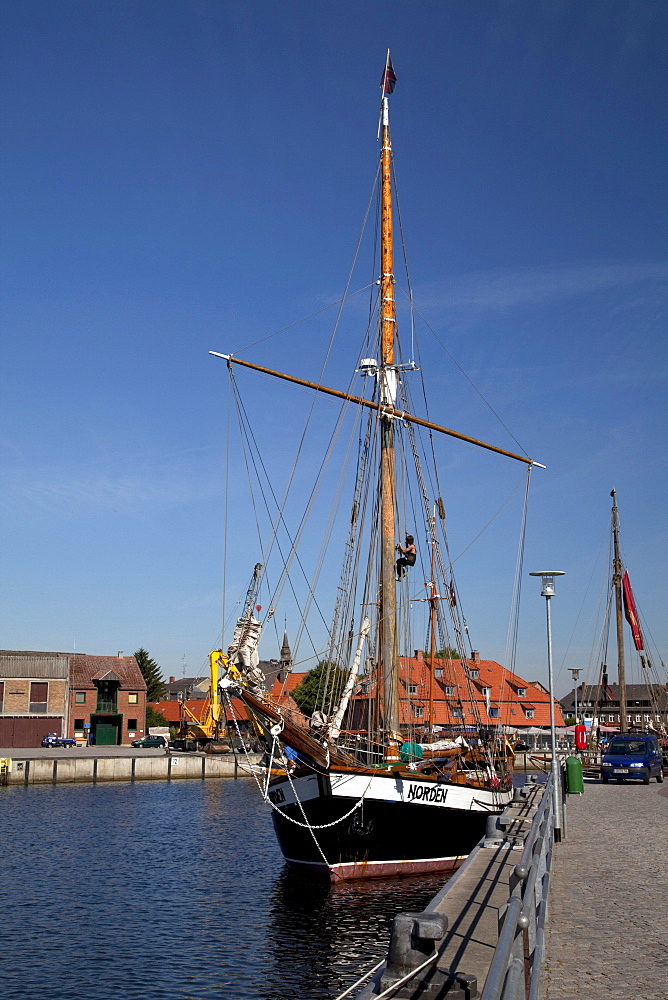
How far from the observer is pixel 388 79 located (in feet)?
120

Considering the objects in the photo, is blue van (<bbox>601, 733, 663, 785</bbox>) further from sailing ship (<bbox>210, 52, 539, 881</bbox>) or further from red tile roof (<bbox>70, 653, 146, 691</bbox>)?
red tile roof (<bbox>70, 653, 146, 691</bbox>)

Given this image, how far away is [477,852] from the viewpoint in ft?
54.9

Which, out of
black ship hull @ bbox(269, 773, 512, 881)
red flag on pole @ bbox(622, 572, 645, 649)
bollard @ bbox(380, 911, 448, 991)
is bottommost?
black ship hull @ bbox(269, 773, 512, 881)

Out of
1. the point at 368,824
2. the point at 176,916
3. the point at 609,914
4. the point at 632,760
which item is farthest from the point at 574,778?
the point at 609,914

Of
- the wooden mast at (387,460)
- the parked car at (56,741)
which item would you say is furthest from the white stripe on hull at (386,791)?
the parked car at (56,741)

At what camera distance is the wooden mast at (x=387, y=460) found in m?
28.6

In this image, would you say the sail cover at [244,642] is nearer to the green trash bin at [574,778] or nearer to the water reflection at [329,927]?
the water reflection at [329,927]

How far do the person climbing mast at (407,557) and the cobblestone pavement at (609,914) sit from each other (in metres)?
11.0

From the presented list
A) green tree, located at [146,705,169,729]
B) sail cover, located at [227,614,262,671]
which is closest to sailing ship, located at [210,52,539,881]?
sail cover, located at [227,614,262,671]

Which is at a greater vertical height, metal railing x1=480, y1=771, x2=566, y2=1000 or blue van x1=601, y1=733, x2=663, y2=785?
metal railing x1=480, y1=771, x2=566, y2=1000

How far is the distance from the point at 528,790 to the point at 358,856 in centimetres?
749

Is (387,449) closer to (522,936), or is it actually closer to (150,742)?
(522,936)

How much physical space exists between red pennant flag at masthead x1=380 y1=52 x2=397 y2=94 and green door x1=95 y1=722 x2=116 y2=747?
6654 cm

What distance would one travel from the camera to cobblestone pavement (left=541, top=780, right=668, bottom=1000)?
8.88 m
